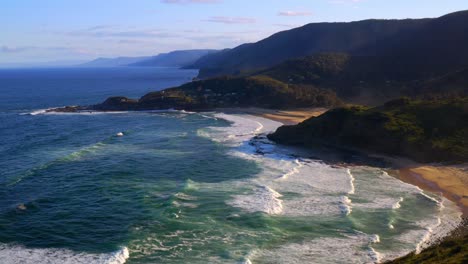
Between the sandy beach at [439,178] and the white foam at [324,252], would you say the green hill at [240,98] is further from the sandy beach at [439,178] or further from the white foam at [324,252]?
the white foam at [324,252]

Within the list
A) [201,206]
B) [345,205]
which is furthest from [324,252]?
[201,206]

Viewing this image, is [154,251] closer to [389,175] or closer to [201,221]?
[201,221]

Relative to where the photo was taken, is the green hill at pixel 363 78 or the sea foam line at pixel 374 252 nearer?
the sea foam line at pixel 374 252

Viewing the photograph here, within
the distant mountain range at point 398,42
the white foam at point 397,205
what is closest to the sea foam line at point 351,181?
the white foam at point 397,205

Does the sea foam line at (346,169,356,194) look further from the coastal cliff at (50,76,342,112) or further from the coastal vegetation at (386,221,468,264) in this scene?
the coastal cliff at (50,76,342,112)

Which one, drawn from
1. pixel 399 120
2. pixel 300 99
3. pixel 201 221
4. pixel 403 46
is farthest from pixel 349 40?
pixel 201 221

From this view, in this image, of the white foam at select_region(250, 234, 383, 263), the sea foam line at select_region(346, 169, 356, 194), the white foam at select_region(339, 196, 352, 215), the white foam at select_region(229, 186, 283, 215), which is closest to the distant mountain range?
the sea foam line at select_region(346, 169, 356, 194)
